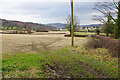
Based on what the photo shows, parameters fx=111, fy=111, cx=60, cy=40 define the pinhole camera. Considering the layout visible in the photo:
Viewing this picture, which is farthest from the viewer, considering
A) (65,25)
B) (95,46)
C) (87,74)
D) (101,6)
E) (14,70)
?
(65,25)

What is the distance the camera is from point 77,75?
539 cm

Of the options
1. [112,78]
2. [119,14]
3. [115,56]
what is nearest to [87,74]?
[112,78]

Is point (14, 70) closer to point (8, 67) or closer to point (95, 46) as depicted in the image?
point (8, 67)

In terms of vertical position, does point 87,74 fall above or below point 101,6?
below

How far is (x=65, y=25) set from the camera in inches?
1683

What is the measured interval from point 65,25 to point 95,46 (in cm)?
3006

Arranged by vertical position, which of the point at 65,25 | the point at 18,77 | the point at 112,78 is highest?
the point at 65,25

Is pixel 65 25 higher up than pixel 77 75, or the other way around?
pixel 65 25

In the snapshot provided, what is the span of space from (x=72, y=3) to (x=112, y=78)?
1180 cm

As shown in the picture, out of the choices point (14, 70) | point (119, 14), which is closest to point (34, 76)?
point (14, 70)

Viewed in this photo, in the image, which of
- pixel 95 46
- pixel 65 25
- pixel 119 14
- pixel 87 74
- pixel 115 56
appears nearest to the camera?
pixel 87 74

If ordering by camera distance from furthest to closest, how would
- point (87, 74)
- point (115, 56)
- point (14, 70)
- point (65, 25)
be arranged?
point (65, 25)
point (115, 56)
point (87, 74)
point (14, 70)

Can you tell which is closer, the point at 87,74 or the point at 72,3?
the point at 87,74

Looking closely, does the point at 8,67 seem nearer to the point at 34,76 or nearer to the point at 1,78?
the point at 1,78
